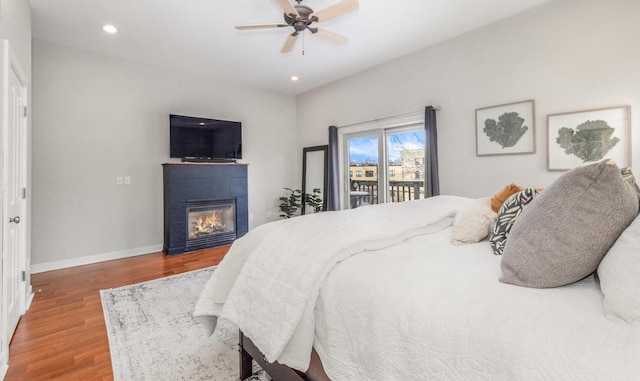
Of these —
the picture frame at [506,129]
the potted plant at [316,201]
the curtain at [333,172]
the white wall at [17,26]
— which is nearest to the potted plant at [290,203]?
the potted plant at [316,201]

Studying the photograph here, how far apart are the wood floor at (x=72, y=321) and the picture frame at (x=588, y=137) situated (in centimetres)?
399

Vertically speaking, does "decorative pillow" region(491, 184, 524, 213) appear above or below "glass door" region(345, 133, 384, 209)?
below

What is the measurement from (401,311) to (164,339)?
1884mm

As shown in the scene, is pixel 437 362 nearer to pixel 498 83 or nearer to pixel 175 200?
pixel 498 83

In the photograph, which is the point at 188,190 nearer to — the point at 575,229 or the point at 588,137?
the point at 575,229

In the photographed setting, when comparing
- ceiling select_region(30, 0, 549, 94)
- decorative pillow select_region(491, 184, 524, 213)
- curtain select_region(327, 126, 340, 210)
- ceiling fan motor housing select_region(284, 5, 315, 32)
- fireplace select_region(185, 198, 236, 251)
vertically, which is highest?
ceiling select_region(30, 0, 549, 94)

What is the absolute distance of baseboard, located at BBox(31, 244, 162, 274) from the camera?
11.7ft

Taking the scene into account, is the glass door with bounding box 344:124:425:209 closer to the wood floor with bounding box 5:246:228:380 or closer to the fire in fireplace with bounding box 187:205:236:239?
the fire in fireplace with bounding box 187:205:236:239

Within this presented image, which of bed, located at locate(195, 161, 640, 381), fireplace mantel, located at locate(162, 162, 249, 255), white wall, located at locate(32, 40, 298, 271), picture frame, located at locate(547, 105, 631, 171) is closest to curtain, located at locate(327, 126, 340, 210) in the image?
fireplace mantel, located at locate(162, 162, 249, 255)

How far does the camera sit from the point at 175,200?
13.9ft

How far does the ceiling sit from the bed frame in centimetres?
296

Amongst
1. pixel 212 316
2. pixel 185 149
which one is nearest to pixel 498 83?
pixel 212 316

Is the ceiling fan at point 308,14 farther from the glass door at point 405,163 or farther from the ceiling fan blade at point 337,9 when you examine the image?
the glass door at point 405,163

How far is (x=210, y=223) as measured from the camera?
470cm
